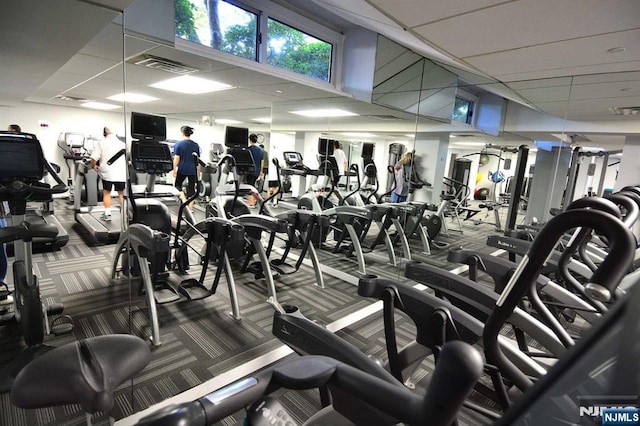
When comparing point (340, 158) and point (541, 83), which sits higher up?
point (541, 83)

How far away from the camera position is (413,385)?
2.39 m

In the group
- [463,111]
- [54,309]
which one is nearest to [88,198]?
[54,309]

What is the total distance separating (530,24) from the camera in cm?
210

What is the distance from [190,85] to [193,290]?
2782 millimetres

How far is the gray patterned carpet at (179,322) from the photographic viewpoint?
2162 millimetres

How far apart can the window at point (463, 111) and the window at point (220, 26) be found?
3337 millimetres

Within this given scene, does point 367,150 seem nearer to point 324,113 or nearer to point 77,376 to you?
point 324,113

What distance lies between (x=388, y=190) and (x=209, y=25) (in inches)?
134

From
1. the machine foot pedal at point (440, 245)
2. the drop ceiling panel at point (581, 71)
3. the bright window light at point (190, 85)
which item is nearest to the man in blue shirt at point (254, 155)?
the bright window light at point (190, 85)

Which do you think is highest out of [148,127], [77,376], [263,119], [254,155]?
[263,119]

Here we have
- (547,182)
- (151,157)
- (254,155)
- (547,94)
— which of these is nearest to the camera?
(151,157)

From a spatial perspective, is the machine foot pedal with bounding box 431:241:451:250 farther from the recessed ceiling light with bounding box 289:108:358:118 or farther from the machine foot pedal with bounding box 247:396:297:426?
the machine foot pedal with bounding box 247:396:297:426

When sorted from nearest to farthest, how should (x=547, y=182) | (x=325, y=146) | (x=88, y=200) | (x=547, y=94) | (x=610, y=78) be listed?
(x=610, y=78), (x=547, y=94), (x=325, y=146), (x=547, y=182), (x=88, y=200)

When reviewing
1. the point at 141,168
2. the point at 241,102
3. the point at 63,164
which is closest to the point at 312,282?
the point at 141,168
